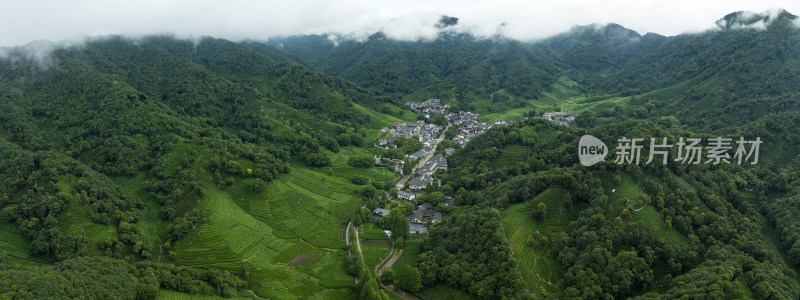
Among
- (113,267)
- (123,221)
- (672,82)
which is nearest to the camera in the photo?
(113,267)

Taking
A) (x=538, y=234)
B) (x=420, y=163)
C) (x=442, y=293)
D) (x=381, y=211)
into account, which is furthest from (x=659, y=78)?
(x=442, y=293)

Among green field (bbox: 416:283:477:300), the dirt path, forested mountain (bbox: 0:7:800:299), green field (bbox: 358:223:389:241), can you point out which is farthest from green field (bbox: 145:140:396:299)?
green field (bbox: 416:283:477:300)

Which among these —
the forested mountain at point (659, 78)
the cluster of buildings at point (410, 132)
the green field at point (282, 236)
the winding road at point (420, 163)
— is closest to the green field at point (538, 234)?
the green field at point (282, 236)

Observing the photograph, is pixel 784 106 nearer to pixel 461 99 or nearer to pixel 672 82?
pixel 672 82

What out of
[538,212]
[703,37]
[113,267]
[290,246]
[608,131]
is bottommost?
[290,246]

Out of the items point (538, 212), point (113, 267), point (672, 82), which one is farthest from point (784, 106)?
point (113, 267)

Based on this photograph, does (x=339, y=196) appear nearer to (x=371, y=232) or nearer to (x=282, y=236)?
(x=371, y=232)

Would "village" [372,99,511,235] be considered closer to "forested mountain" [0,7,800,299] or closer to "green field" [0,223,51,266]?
"forested mountain" [0,7,800,299]

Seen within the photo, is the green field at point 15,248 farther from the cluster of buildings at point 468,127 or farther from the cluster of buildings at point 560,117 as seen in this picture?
the cluster of buildings at point 560,117
